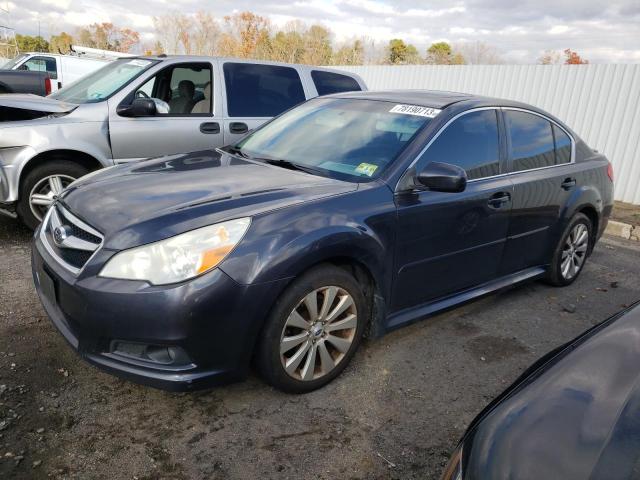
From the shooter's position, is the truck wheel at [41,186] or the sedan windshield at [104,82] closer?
the truck wheel at [41,186]

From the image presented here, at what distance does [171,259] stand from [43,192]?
10.8ft

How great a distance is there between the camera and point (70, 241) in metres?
2.64

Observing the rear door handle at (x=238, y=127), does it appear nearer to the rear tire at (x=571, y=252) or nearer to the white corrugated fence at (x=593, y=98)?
the rear tire at (x=571, y=252)

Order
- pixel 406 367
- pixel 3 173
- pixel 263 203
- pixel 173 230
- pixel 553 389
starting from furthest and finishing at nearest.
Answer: pixel 3 173
pixel 406 367
pixel 263 203
pixel 173 230
pixel 553 389

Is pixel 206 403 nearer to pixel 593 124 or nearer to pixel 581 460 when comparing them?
pixel 581 460

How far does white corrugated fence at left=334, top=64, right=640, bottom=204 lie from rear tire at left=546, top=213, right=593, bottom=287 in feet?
15.8

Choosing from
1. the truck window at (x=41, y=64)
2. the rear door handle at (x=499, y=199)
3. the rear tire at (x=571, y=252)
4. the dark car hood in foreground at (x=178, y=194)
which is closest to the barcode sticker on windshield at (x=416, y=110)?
the rear door handle at (x=499, y=199)

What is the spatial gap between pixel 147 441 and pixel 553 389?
5.94ft

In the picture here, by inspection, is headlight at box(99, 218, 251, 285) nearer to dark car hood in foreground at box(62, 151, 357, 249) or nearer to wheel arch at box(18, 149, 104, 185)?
dark car hood in foreground at box(62, 151, 357, 249)

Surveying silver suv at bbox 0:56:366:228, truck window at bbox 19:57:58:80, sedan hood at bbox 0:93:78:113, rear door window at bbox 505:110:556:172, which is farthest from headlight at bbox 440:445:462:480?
truck window at bbox 19:57:58:80

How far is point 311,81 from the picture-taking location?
647 centimetres

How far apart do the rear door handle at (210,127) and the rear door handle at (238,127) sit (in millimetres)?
152

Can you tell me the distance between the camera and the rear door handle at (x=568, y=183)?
426 centimetres

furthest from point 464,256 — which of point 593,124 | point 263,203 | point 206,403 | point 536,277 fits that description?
point 593,124
